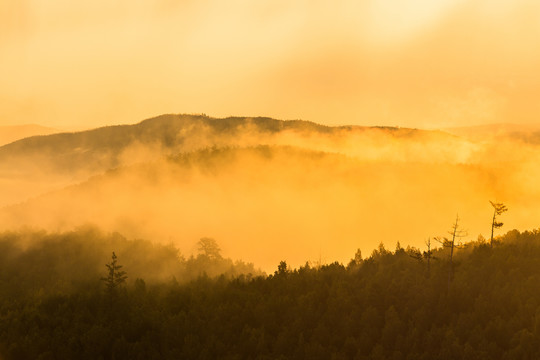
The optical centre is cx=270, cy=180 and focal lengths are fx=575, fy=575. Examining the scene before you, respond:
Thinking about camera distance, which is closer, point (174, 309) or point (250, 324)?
point (250, 324)

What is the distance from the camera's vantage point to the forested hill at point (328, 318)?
422ft

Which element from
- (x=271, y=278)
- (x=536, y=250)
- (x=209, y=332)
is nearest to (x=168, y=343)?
(x=209, y=332)

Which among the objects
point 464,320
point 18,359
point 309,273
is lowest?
point 18,359

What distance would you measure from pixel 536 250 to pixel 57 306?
13584 cm

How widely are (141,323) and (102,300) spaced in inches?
880

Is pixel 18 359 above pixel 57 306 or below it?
below

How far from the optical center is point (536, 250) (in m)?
153

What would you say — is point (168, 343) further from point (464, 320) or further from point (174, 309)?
point (464, 320)

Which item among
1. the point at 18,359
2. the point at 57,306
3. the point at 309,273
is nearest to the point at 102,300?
the point at 57,306

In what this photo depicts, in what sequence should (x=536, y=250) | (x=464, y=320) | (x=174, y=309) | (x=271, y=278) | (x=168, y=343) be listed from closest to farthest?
(x=464, y=320) < (x=168, y=343) < (x=536, y=250) < (x=174, y=309) < (x=271, y=278)

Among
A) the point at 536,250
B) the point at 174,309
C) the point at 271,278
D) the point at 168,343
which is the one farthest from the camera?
the point at 271,278

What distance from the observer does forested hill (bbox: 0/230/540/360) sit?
129m

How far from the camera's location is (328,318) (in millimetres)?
145625

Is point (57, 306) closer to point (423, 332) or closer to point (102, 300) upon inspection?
point (102, 300)
